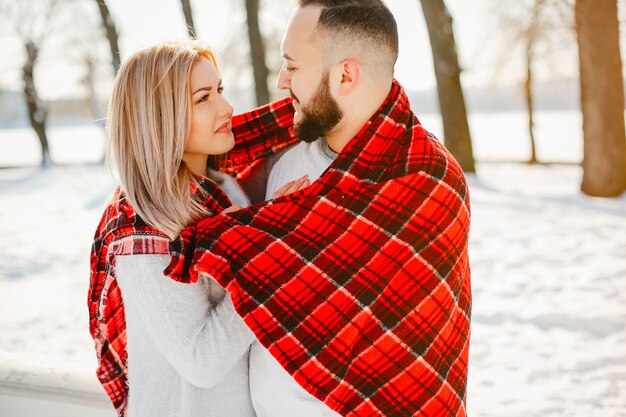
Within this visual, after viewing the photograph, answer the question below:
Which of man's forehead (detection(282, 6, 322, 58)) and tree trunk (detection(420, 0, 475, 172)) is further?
tree trunk (detection(420, 0, 475, 172))

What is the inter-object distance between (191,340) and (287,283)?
0.95 ft

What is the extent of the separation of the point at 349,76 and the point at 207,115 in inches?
18.6

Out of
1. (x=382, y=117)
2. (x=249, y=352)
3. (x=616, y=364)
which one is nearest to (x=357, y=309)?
(x=249, y=352)

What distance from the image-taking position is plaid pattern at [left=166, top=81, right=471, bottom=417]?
1477 millimetres

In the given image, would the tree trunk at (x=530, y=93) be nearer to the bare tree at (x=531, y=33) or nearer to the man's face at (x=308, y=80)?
the bare tree at (x=531, y=33)

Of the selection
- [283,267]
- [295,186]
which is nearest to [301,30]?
[295,186]

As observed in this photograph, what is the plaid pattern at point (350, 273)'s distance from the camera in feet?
4.84

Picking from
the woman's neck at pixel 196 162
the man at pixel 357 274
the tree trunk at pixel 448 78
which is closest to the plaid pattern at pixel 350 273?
the man at pixel 357 274

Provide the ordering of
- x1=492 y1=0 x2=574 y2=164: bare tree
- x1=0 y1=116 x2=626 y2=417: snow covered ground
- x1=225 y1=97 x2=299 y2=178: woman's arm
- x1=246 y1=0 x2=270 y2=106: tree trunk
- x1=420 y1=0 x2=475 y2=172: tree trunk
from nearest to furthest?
x1=225 y1=97 x2=299 y2=178: woman's arm, x1=0 y1=116 x2=626 y2=417: snow covered ground, x1=420 y1=0 x2=475 y2=172: tree trunk, x1=246 y1=0 x2=270 y2=106: tree trunk, x1=492 y1=0 x2=574 y2=164: bare tree

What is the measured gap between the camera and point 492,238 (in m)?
5.62

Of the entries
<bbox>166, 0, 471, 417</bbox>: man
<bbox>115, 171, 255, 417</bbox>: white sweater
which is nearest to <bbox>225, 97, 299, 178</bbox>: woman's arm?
<bbox>166, 0, 471, 417</bbox>: man

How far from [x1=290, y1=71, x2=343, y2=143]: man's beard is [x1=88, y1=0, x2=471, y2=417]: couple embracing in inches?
0.5

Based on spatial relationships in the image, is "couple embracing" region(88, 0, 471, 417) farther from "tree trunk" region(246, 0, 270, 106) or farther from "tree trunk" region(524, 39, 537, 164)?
"tree trunk" region(524, 39, 537, 164)

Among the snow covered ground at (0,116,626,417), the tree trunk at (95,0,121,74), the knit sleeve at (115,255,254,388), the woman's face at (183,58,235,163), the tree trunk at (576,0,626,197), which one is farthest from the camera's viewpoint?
the tree trunk at (95,0,121,74)
